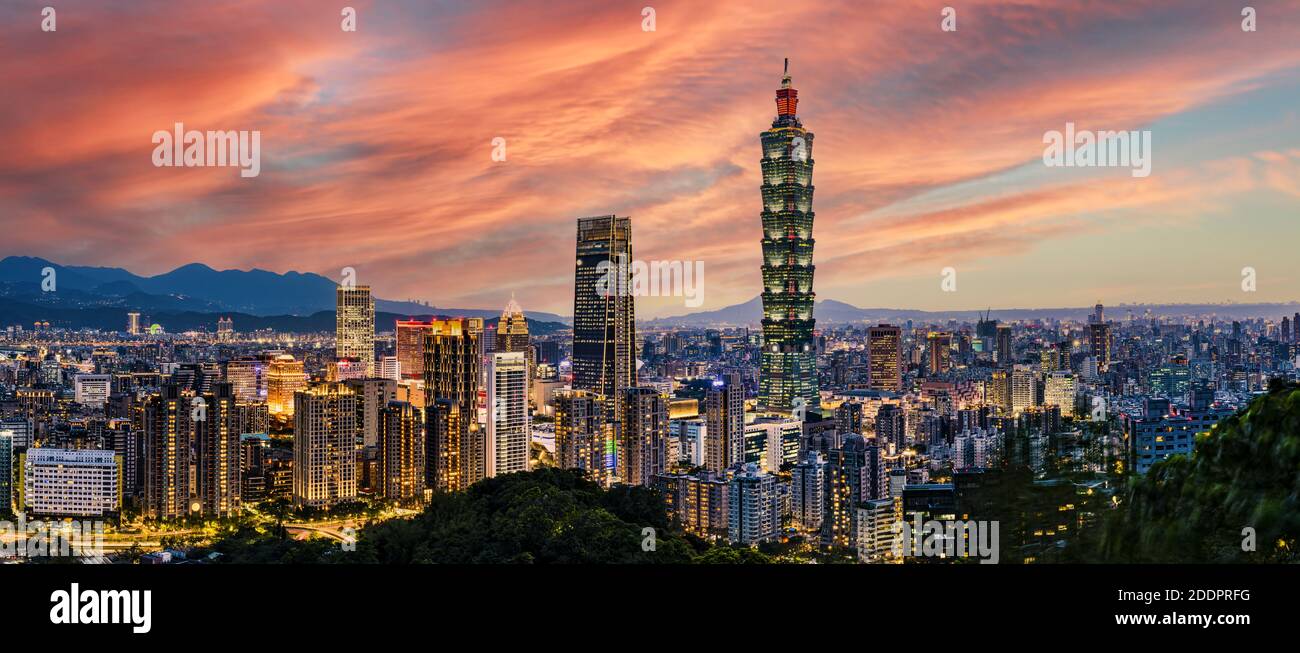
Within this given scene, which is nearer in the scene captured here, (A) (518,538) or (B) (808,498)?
(A) (518,538)

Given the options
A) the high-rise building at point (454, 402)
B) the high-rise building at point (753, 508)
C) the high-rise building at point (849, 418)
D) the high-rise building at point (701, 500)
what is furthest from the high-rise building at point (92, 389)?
the high-rise building at point (849, 418)

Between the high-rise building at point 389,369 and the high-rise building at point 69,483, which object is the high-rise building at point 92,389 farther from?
the high-rise building at point 389,369

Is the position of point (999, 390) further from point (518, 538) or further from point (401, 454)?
point (518, 538)

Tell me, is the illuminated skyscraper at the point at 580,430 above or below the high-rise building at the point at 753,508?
above

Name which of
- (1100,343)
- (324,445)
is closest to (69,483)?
(324,445)

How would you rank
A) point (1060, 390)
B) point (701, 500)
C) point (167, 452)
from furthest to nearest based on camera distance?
point (1060, 390) < point (701, 500) < point (167, 452)

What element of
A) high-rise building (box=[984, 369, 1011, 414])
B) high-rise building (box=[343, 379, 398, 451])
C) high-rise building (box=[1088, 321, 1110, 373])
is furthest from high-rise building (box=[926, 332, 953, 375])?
high-rise building (box=[343, 379, 398, 451])
